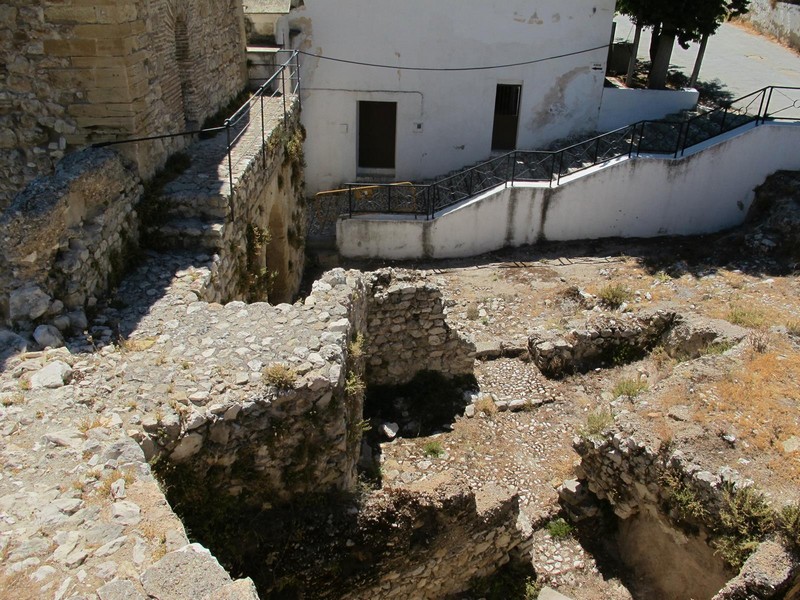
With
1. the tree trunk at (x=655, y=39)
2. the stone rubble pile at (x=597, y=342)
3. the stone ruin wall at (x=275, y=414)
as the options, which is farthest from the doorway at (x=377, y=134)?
the stone ruin wall at (x=275, y=414)

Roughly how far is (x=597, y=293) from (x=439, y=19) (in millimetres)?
7415

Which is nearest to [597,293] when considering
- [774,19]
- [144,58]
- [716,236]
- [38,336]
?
[716,236]

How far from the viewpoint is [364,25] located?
1478 centimetres

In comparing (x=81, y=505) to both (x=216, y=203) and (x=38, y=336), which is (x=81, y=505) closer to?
(x=38, y=336)

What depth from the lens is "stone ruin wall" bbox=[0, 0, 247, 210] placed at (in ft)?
21.2

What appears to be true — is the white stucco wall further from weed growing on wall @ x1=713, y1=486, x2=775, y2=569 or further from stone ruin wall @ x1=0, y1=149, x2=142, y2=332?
weed growing on wall @ x1=713, y1=486, x2=775, y2=569

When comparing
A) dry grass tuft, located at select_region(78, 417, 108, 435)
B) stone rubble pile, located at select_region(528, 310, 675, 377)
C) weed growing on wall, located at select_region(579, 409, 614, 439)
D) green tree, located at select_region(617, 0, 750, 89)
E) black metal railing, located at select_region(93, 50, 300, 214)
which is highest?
green tree, located at select_region(617, 0, 750, 89)

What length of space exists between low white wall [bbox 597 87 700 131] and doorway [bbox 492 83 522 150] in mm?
2013

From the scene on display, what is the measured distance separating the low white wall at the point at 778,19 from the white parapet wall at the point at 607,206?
9193 millimetres

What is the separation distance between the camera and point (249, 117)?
10.8 metres

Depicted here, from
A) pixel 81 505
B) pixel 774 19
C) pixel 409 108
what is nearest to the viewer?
pixel 81 505

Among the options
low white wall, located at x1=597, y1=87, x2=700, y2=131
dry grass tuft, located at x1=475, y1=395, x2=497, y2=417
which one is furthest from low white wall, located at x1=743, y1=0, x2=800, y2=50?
dry grass tuft, located at x1=475, y1=395, x2=497, y2=417

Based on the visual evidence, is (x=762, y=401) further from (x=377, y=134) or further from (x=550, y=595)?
(x=377, y=134)

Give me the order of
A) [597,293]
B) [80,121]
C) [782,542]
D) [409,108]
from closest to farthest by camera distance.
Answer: [782,542] → [80,121] → [597,293] → [409,108]
